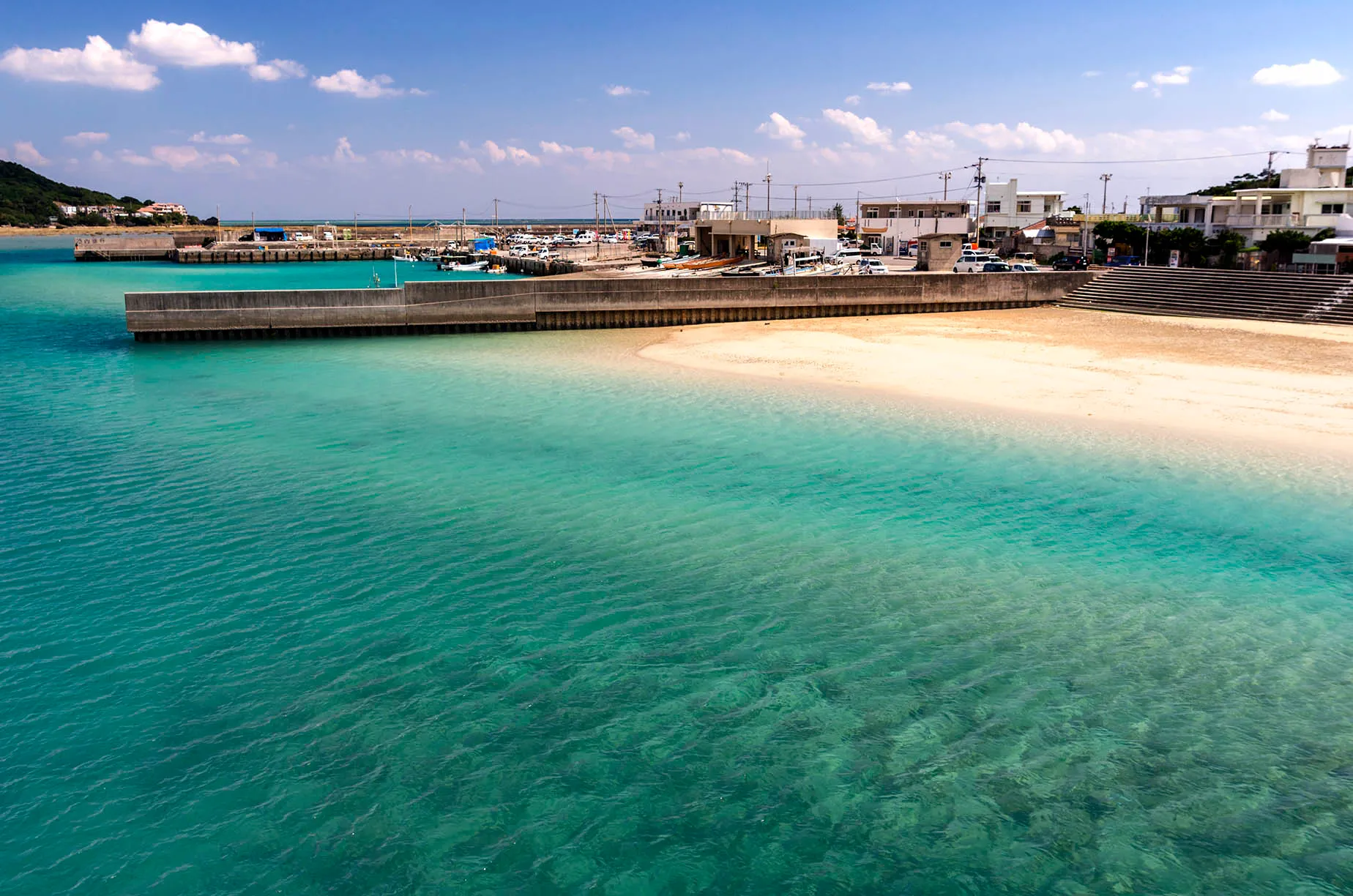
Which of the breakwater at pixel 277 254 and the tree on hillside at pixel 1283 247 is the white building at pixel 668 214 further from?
the tree on hillside at pixel 1283 247

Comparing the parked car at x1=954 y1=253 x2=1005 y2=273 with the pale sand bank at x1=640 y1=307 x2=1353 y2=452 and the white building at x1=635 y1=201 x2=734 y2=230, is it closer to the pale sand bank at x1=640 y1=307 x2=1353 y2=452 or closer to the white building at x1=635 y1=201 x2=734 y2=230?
the pale sand bank at x1=640 y1=307 x2=1353 y2=452

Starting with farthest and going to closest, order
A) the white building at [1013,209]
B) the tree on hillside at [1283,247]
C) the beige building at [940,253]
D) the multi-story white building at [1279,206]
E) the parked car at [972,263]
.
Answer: the white building at [1013,209], the multi-story white building at [1279,206], the beige building at [940,253], the parked car at [972,263], the tree on hillside at [1283,247]

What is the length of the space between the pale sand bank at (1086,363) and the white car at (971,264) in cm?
773

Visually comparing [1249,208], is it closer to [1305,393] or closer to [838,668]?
[1305,393]

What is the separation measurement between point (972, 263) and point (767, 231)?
2092 centimetres

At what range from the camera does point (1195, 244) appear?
173ft

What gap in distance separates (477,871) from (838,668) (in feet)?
15.4

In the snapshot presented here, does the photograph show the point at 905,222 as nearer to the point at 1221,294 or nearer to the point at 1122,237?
the point at 1122,237

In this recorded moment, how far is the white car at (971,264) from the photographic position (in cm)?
5034

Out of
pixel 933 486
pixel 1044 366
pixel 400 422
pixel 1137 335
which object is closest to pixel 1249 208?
pixel 1137 335

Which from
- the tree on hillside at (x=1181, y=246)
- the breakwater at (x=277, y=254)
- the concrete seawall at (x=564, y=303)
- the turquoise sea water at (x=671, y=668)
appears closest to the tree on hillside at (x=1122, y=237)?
the tree on hillside at (x=1181, y=246)

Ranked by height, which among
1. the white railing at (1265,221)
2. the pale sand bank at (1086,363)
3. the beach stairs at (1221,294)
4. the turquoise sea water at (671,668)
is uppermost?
the white railing at (1265,221)

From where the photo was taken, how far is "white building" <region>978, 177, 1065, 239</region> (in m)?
83.9

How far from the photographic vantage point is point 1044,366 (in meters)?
29.2
